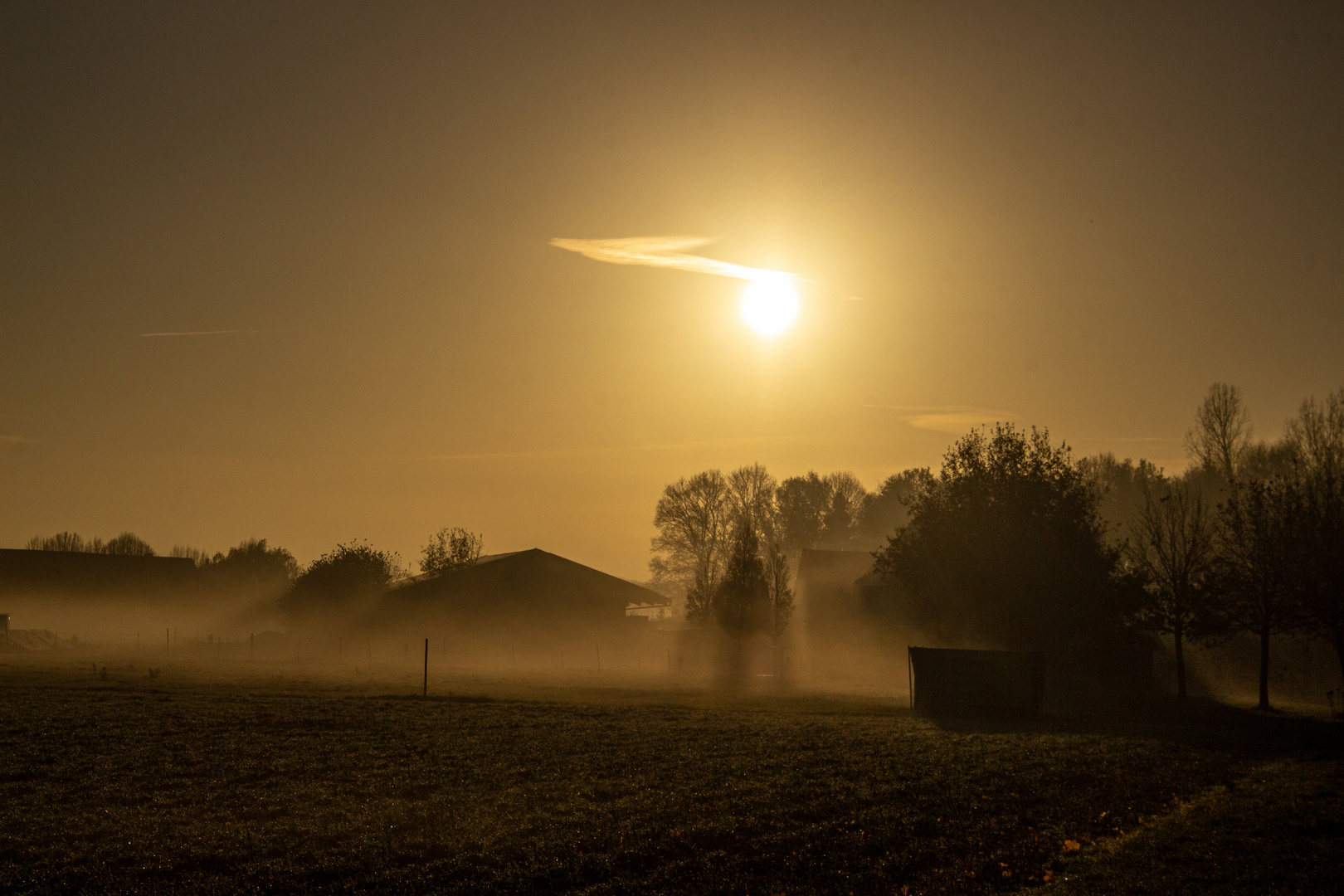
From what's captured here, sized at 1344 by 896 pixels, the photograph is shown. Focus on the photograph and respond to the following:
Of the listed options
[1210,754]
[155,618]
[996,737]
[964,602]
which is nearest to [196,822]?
[996,737]

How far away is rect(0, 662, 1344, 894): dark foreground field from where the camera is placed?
9.24 metres

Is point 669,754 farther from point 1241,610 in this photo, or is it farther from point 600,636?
point 600,636

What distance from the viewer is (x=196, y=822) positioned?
11258 mm

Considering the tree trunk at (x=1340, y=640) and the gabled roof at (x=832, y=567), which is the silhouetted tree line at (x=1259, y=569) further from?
the gabled roof at (x=832, y=567)

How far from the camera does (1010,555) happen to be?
35.9m

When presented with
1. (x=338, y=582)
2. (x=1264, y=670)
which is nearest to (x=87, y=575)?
(x=338, y=582)

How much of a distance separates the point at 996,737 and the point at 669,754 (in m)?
8.44

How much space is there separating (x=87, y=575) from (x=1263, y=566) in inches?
4465

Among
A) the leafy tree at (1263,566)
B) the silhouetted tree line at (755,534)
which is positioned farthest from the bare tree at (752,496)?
the leafy tree at (1263,566)

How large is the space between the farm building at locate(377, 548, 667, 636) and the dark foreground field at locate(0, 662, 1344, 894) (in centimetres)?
4501

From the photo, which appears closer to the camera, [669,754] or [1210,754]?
[669,754]

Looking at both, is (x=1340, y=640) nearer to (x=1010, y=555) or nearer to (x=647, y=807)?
(x=1010, y=555)

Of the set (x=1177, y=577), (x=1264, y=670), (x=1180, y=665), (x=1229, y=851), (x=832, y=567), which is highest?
(x=832, y=567)

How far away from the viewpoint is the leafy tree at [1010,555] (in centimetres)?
3531
